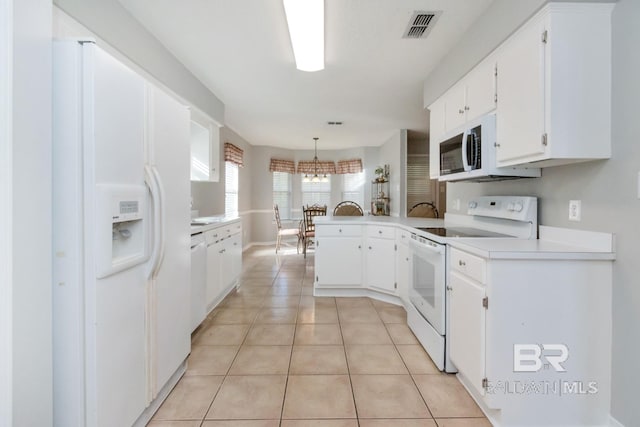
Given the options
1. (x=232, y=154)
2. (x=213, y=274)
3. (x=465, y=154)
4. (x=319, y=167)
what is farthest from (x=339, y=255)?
(x=319, y=167)

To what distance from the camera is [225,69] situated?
325cm

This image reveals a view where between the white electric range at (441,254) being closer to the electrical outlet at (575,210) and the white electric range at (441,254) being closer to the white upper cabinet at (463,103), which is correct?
the electrical outlet at (575,210)

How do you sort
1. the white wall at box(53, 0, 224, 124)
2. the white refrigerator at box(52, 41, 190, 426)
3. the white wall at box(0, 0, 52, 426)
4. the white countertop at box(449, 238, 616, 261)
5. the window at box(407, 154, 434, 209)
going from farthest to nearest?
the window at box(407, 154, 434, 209)
the white wall at box(53, 0, 224, 124)
the white countertop at box(449, 238, 616, 261)
the white refrigerator at box(52, 41, 190, 426)
the white wall at box(0, 0, 52, 426)

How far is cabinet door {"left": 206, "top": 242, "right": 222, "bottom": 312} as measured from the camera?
119 inches

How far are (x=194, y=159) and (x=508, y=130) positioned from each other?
11.0ft

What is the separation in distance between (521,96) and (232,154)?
4.86m

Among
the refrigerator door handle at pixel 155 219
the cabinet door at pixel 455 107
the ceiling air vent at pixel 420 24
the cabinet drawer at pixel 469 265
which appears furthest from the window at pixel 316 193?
the refrigerator door handle at pixel 155 219

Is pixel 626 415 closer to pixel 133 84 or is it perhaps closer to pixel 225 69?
pixel 133 84

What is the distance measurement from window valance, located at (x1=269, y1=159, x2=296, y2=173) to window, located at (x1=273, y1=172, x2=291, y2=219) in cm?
17

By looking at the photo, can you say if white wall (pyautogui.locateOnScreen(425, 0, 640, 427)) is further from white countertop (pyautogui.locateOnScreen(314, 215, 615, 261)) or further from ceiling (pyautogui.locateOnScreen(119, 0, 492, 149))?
ceiling (pyautogui.locateOnScreen(119, 0, 492, 149))

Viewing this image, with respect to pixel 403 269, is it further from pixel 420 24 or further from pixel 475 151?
pixel 420 24

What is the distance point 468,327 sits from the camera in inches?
71.7

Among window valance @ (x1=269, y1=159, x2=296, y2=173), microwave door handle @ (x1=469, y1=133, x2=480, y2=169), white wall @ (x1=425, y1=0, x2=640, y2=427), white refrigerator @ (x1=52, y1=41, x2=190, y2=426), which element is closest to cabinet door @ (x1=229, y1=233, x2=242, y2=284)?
white refrigerator @ (x1=52, y1=41, x2=190, y2=426)

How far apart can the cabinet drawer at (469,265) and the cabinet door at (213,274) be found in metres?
2.09
